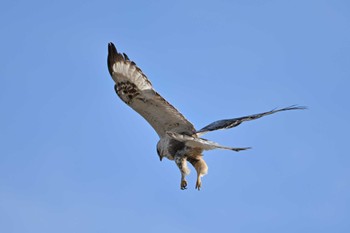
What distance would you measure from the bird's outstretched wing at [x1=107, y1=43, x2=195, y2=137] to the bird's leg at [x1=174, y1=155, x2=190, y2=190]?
0.43 m

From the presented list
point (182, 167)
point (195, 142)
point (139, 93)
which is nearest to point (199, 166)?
point (182, 167)

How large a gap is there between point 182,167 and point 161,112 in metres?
0.92

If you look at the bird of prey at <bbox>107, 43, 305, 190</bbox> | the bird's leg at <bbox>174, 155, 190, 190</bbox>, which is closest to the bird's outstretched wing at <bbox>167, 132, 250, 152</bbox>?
the bird of prey at <bbox>107, 43, 305, 190</bbox>

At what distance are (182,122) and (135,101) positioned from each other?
2.67 ft

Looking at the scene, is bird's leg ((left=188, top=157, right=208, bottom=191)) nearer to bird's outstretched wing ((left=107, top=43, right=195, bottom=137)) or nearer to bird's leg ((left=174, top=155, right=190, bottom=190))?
bird's leg ((left=174, top=155, right=190, bottom=190))

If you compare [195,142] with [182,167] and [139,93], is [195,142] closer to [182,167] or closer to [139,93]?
[182,167]

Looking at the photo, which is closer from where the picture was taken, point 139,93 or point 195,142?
point 195,142

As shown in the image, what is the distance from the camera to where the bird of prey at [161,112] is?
37.4 ft

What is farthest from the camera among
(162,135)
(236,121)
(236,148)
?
(162,135)

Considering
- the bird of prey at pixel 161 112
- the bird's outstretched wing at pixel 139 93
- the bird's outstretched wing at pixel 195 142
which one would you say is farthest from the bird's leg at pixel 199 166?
the bird's outstretched wing at pixel 139 93

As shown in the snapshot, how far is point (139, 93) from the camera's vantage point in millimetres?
11492

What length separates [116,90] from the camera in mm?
11695

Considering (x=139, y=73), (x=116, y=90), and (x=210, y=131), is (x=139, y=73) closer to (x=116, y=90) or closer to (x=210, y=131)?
(x=116, y=90)

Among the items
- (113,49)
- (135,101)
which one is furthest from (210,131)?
(113,49)
